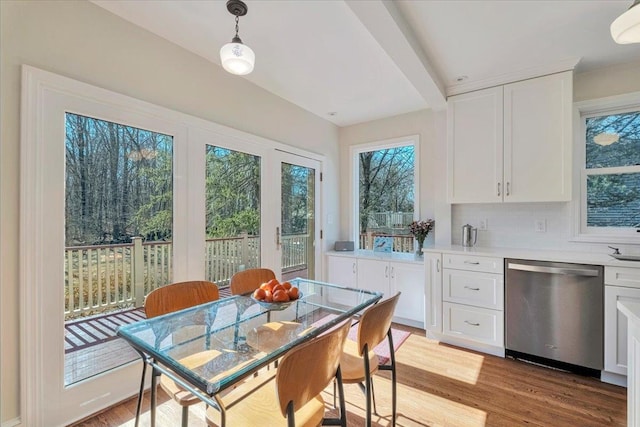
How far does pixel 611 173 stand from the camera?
2.70 metres

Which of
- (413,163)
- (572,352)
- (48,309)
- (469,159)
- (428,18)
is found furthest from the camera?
(413,163)

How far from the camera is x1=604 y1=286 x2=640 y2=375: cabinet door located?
7.19 ft

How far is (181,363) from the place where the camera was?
3.76ft

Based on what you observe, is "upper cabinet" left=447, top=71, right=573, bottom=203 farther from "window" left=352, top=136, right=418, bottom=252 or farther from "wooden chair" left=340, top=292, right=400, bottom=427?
"wooden chair" left=340, top=292, right=400, bottom=427

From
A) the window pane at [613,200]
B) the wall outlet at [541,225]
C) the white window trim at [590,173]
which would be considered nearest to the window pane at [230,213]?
the wall outlet at [541,225]

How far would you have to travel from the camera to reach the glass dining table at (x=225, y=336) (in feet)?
3.63

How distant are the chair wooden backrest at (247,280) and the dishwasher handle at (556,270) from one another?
2.16 meters

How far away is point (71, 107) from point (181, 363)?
1.78m

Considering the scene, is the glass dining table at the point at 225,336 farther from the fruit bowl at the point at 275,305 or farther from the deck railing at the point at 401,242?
the deck railing at the point at 401,242

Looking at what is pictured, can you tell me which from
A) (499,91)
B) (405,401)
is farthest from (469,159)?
(405,401)

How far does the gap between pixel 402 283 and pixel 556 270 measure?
149 centimetres

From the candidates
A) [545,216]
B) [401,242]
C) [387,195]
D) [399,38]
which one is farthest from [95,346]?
[545,216]

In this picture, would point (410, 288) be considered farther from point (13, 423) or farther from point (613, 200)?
point (13, 423)

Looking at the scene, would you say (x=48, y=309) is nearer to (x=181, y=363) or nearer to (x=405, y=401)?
(x=181, y=363)
